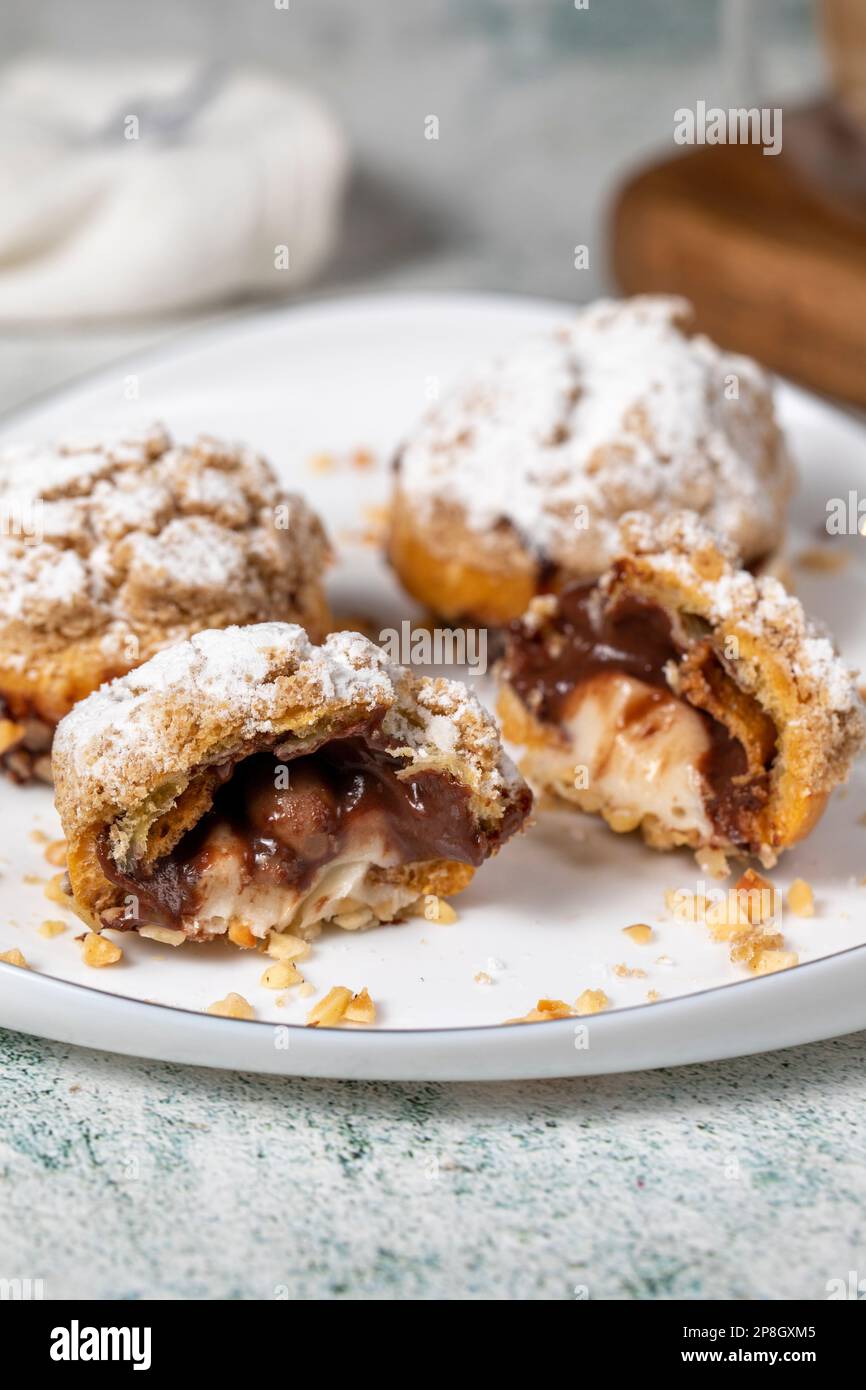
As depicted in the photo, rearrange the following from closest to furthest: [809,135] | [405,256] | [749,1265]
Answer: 1. [749,1265]
2. [809,135]
3. [405,256]

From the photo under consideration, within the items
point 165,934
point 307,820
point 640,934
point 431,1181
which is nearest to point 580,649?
point 640,934

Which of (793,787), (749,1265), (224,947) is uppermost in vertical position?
(793,787)

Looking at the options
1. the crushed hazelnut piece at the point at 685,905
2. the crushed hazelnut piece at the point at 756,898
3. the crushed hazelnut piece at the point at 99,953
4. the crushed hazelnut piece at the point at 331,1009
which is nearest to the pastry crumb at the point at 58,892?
the crushed hazelnut piece at the point at 99,953

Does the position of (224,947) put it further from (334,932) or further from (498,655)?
(498,655)

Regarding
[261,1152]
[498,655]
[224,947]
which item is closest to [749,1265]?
[261,1152]

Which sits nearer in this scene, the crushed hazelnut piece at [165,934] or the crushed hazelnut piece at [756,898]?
the crushed hazelnut piece at [165,934]

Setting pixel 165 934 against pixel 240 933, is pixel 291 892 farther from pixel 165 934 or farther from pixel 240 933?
pixel 165 934

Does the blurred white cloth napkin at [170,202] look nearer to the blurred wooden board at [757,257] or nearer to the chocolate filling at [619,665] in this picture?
the blurred wooden board at [757,257]
